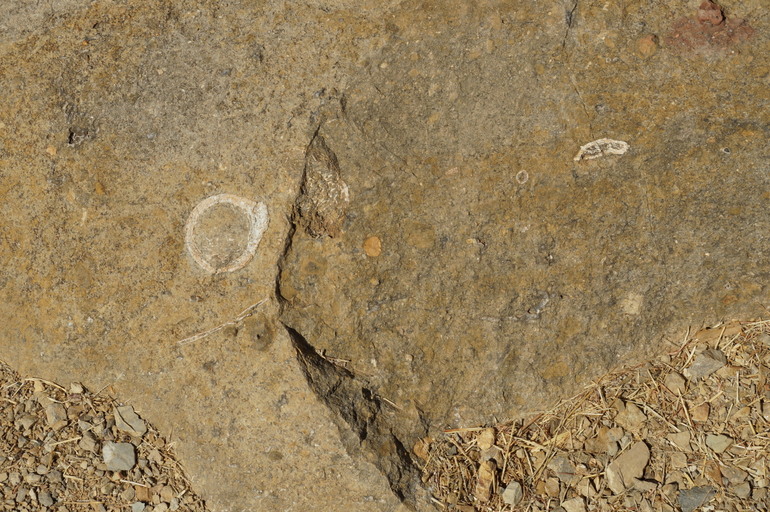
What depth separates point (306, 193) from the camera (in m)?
2.31

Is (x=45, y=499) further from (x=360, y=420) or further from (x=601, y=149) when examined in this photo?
(x=601, y=149)

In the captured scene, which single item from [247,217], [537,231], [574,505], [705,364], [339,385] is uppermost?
[247,217]

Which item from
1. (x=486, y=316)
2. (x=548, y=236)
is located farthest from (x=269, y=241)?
(x=548, y=236)

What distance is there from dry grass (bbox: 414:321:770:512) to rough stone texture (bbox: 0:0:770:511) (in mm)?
85

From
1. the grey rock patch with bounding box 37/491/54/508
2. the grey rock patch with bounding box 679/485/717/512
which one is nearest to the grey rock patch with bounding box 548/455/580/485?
the grey rock patch with bounding box 679/485/717/512

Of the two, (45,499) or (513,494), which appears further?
(45,499)

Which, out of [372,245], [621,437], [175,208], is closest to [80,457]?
[175,208]

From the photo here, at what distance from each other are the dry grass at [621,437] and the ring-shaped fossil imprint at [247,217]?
802 mm

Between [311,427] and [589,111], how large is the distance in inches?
50.4

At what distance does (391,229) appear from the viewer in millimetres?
2285

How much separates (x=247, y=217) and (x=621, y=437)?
1356mm

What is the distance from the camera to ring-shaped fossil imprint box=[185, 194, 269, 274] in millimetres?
2283

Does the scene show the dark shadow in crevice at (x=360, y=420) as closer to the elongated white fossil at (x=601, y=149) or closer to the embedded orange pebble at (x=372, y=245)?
the embedded orange pebble at (x=372, y=245)

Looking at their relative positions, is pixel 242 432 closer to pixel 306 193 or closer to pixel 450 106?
pixel 306 193
